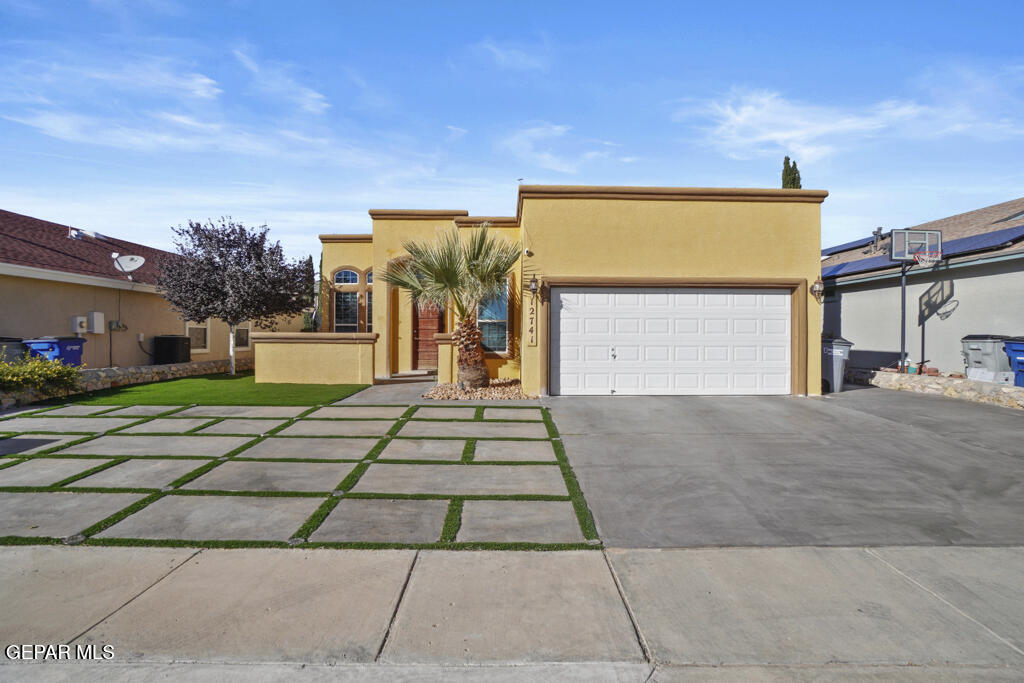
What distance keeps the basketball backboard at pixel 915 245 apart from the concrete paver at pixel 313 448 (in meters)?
14.6

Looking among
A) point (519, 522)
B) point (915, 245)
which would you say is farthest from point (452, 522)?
point (915, 245)

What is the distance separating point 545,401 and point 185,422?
659 cm

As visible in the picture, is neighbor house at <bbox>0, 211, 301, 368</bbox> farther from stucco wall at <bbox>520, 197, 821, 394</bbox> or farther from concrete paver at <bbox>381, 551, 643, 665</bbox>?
concrete paver at <bbox>381, 551, 643, 665</bbox>

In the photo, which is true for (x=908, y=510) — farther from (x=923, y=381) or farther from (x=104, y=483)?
(x=923, y=381)

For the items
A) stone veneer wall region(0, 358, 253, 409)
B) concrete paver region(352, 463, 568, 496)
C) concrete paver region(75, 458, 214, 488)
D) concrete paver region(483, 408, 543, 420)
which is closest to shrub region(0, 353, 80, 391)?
stone veneer wall region(0, 358, 253, 409)

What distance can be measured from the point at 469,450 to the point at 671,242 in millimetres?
7162

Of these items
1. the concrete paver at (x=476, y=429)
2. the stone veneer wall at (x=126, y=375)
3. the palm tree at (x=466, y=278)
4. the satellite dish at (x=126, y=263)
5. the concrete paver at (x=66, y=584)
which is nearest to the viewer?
the concrete paver at (x=66, y=584)

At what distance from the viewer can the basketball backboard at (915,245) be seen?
13922 millimetres

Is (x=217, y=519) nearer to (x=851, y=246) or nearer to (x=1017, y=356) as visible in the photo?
(x=1017, y=356)

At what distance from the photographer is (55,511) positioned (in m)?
4.86

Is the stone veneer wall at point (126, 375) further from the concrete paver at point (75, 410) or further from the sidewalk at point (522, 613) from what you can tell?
the sidewalk at point (522, 613)

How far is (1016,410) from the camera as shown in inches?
403

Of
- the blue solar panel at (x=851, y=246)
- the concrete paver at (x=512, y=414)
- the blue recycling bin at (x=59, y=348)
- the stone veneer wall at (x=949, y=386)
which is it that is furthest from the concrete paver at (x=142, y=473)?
the blue solar panel at (x=851, y=246)

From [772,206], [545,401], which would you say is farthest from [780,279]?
[545,401]
